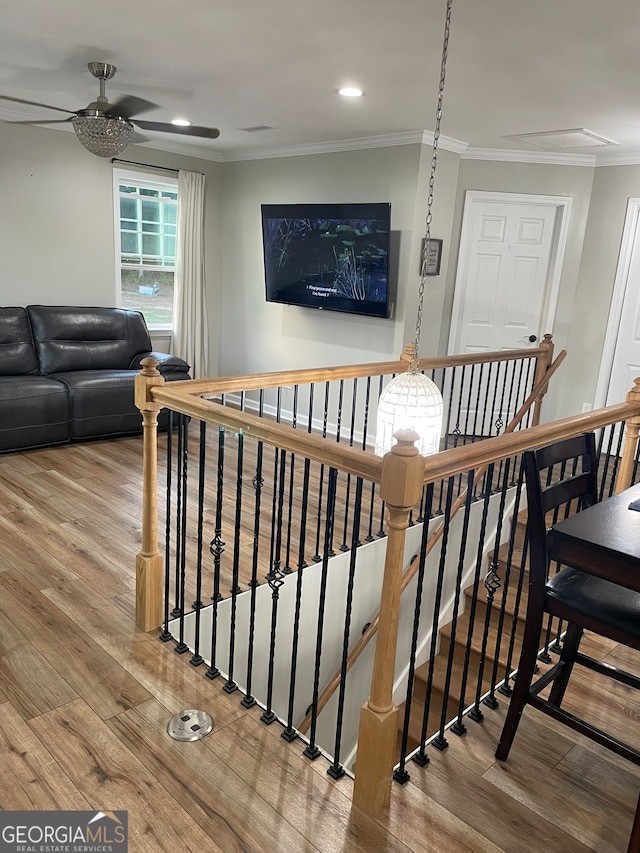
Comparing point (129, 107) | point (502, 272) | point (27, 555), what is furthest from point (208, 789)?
point (502, 272)

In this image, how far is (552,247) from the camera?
5.55 metres

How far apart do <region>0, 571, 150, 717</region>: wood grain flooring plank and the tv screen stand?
3459 millimetres

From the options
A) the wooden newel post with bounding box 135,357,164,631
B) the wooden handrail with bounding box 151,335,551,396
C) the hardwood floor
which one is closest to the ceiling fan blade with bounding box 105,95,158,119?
the wooden handrail with bounding box 151,335,551,396

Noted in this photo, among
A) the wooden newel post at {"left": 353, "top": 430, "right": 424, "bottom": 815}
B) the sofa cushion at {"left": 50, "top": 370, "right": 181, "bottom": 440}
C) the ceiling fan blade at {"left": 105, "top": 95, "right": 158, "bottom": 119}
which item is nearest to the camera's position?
the wooden newel post at {"left": 353, "top": 430, "right": 424, "bottom": 815}

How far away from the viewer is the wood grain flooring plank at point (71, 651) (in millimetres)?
2156

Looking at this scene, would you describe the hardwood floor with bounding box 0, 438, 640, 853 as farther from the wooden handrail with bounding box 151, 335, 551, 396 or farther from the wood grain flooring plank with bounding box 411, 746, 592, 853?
the wooden handrail with bounding box 151, 335, 551, 396

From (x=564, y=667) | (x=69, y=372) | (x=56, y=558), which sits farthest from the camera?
(x=69, y=372)

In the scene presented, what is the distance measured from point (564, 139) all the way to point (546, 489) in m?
3.68

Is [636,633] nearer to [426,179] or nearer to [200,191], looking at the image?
[426,179]

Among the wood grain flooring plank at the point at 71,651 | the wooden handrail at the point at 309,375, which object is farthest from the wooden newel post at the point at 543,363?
the wood grain flooring plank at the point at 71,651

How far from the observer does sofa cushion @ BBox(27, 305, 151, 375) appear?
5.38m

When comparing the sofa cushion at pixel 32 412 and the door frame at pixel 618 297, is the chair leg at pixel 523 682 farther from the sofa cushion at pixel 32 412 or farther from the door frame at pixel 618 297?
the door frame at pixel 618 297

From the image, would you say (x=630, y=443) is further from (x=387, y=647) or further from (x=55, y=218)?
(x=55, y=218)

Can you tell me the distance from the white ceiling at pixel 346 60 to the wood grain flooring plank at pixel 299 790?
9.18 feet
